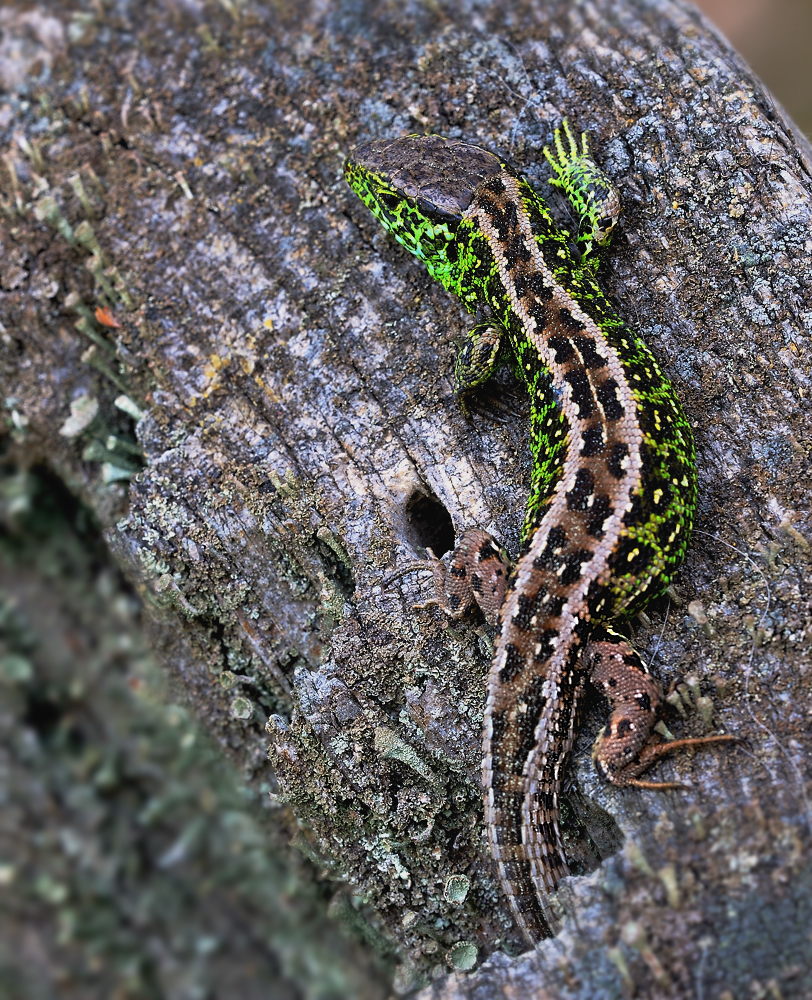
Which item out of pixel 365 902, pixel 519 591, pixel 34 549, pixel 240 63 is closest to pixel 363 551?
pixel 519 591

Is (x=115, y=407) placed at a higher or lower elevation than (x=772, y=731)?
lower

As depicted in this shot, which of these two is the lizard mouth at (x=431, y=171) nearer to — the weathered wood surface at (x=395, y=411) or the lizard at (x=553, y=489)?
the lizard at (x=553, y=489)

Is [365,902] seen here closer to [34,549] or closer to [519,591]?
[519,591]

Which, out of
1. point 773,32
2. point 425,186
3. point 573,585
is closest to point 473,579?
point 573,585

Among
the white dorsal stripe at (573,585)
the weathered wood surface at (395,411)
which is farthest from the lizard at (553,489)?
the weathered wood surface at (395,411)

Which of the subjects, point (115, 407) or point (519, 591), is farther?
point (115, 407)

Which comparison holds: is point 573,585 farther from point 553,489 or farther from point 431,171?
point 431,171

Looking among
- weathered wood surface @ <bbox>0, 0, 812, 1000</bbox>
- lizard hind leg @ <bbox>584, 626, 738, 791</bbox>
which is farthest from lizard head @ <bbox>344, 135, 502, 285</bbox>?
lizard hind leg @ <bbox>584, 626, 738, 791</bbox>
